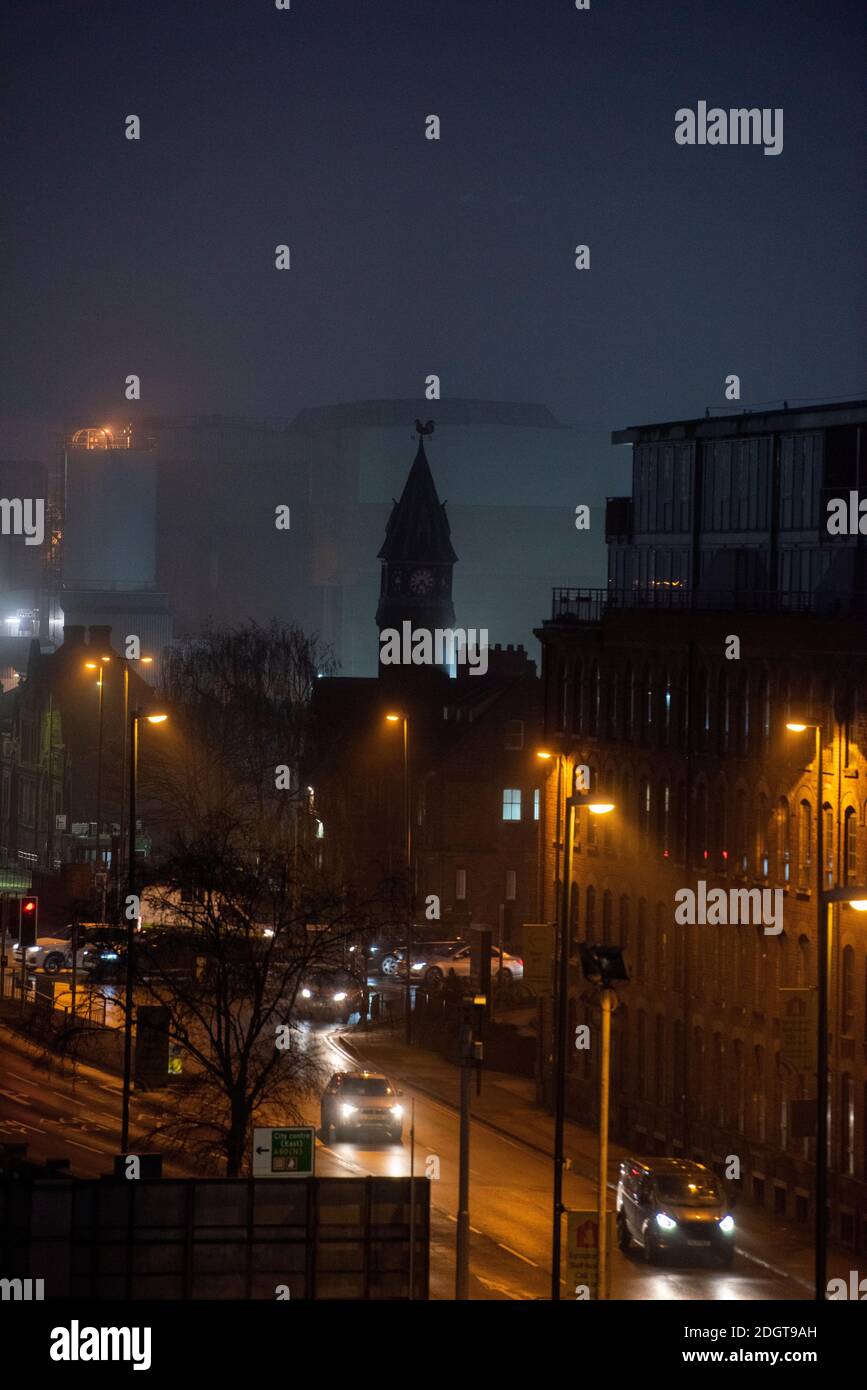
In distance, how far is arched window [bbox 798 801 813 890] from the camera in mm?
36469

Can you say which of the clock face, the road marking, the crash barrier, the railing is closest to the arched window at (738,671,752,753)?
the railing

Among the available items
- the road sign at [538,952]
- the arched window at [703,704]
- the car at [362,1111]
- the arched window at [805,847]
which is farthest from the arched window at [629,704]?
the car at [362,1111]

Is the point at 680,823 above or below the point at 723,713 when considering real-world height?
below

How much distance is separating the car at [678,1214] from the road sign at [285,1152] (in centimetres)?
769

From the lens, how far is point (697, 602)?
4462 centimetres

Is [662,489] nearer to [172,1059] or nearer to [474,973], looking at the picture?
[474,973]

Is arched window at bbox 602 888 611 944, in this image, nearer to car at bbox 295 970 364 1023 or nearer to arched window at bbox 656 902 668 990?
arched window at bbox 656 902 668 990

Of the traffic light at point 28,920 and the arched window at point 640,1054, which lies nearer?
the arched window at point 640,1054

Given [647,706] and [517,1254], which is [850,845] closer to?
[517,1254]

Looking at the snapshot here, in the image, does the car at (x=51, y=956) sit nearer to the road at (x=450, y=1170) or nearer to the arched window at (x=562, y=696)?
the road at (x=450, y=1170)

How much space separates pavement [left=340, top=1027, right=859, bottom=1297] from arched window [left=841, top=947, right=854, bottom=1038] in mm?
3269
